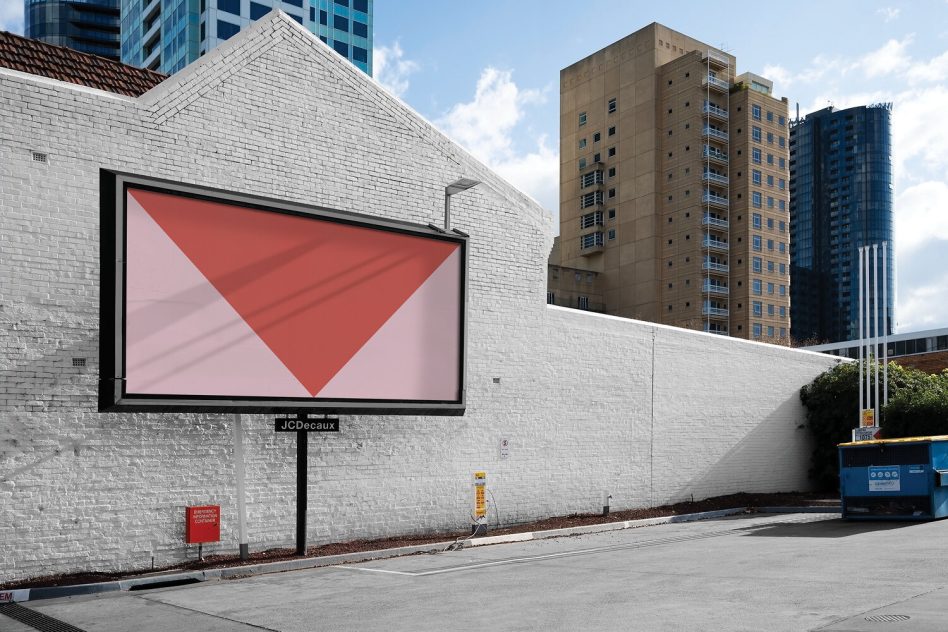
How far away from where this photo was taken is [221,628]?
1010cm

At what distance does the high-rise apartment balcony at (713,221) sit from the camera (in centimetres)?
10068

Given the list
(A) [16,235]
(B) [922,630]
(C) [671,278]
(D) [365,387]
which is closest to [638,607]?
(B) [922,630]

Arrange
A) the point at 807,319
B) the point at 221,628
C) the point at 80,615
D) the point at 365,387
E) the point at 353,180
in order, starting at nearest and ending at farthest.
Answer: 1. the point at 221,628
2. the point at 80,615
3. the point at 365,387
4. the point at 353,180
5. the point at 807,319

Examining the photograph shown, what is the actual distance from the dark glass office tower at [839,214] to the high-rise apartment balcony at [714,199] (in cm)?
8336

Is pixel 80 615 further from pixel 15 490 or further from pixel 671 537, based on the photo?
pixel 671 537

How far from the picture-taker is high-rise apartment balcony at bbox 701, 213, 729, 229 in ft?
330

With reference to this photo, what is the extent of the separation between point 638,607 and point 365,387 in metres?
8.39

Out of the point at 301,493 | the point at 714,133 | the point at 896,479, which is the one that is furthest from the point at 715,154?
the point at 301,493

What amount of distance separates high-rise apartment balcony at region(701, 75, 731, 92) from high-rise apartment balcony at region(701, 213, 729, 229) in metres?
14.6

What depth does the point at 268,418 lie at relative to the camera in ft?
56.9

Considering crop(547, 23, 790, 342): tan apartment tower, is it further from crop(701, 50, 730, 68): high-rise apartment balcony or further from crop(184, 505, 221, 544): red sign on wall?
crop(184, 505, 221, 544): red sign on wall

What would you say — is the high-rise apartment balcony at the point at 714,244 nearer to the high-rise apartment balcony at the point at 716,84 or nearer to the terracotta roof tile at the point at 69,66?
the high-rise apartment balcony at the point at 716,84

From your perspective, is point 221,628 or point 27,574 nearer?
point 221,628

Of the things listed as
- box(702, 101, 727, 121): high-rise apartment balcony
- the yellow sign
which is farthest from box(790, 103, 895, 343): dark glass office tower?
the yellow sign
